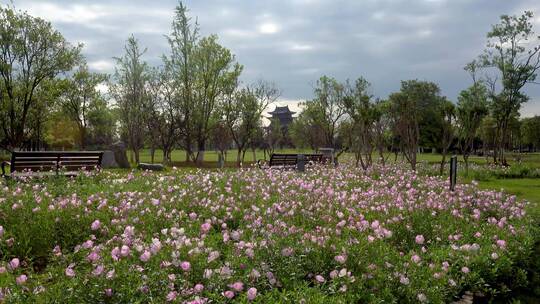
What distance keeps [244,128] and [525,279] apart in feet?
102

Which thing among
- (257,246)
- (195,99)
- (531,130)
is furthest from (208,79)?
(531,130)

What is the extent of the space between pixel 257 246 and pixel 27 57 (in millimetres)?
28662

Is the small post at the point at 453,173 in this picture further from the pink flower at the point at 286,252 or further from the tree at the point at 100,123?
the tree at the point at 100,123

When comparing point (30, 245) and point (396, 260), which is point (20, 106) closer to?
point (30, 245)

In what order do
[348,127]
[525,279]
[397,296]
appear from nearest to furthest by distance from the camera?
[397,296] → [525,279] → [348,127]

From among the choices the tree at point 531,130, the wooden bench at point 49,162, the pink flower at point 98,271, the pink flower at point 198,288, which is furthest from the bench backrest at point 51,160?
the tree at point 531,130

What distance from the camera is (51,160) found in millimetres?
12461

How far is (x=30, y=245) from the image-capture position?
5555 millimetres

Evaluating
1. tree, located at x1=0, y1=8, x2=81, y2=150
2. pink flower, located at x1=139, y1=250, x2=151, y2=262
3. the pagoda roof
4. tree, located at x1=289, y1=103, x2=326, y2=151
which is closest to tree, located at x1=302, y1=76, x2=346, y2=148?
tree, located at x1=289, y1=103, x2=326, y2=151

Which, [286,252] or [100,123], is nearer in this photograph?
[286,252]

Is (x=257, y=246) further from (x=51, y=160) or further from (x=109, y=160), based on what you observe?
(x=109, y=160)

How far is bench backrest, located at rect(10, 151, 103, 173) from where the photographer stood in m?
11.9

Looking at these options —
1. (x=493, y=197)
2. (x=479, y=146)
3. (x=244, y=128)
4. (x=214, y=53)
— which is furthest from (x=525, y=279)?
(x=479, y=146)

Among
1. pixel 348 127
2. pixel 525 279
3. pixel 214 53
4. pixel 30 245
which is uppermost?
pixel 214 53
